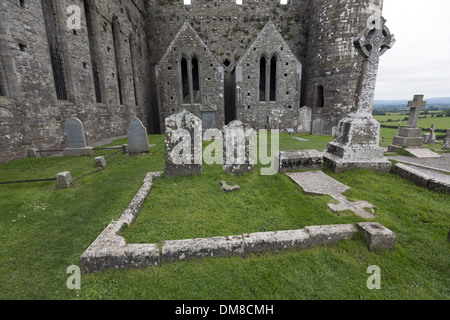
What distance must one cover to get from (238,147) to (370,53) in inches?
161

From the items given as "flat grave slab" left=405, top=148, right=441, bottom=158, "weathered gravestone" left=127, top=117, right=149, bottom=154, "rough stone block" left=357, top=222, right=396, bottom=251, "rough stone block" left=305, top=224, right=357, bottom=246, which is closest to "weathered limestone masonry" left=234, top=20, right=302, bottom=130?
"flat grave slab" left=405, top=148, right=441, bottom=158

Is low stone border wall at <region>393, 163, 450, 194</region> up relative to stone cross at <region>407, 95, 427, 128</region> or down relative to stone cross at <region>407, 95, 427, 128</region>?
down

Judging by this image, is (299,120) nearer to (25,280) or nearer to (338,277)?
(338,277)

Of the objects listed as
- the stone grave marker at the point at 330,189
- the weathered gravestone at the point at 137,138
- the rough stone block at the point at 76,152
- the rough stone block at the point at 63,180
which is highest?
the weathered gravestone at the point at 137,138

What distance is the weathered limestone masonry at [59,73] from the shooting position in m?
6.66

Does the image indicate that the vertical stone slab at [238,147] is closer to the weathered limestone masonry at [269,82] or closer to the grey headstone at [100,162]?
the grey headstone at [100,162]

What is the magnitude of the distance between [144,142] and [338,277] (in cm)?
757

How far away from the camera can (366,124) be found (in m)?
5.16

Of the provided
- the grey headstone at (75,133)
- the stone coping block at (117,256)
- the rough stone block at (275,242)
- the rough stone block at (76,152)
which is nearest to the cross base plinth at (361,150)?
the rough stone block at (275,242)

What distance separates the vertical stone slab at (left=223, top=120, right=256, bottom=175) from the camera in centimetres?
515

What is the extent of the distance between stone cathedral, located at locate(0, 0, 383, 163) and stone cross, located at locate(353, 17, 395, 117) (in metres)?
7.07

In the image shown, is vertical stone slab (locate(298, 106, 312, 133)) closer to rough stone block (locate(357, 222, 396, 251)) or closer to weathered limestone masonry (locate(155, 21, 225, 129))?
weathered limestone masonry (locate(155, 21, 225, 129))

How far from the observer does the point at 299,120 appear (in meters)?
14.8
